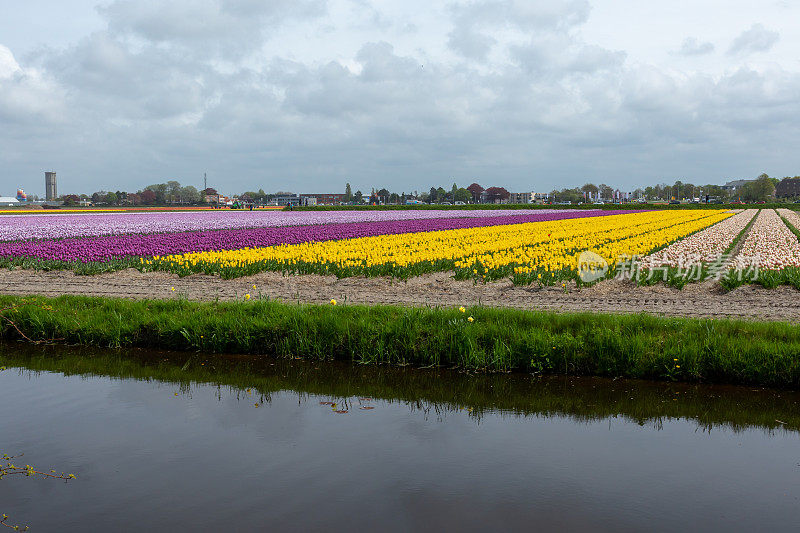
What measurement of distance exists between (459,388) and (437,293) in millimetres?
6066

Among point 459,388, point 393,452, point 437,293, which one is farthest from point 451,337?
point 437,293

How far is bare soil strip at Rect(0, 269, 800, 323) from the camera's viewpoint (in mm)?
11492

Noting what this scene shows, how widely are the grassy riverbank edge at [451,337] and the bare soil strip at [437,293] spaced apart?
1.61 m

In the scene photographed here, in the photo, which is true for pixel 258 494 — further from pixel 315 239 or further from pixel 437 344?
pixel 315 239

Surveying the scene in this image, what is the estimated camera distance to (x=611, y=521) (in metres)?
4.31

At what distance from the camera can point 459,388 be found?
297 inches

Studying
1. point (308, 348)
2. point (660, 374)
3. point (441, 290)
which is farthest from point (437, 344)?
point (441, 290)

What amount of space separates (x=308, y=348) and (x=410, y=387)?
2.00 metres

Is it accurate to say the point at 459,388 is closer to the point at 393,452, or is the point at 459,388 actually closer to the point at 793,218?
the point at 393,452

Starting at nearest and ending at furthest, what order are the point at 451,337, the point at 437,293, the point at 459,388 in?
the point at 459,388 < the point at 451,337 < the point at 437,293

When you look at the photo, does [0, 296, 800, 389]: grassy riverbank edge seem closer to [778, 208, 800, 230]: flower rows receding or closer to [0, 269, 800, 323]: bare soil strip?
[0, 269, 800, 323]: bare soil strip

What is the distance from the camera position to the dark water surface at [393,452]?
4.37m

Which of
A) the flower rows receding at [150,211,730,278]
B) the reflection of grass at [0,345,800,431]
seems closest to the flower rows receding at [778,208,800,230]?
the flower rows receding at [150,211,730,278]

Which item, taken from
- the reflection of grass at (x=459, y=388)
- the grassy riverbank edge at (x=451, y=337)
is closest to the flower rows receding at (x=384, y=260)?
the grassy riverbank edge at (x=451, y=337)
